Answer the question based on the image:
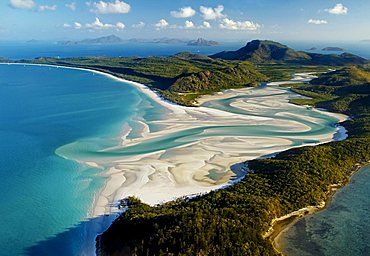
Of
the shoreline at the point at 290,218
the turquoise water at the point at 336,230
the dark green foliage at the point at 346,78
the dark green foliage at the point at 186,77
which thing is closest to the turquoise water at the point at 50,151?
the dark green foliage at the point at 186,77

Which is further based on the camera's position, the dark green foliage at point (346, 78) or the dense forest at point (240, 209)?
the dark green foliage at point (346, 78)

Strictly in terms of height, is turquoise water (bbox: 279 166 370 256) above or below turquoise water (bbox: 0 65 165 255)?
below

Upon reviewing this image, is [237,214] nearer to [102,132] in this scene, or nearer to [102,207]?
[102,207]

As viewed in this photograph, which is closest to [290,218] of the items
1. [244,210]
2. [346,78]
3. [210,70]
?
[244,210]

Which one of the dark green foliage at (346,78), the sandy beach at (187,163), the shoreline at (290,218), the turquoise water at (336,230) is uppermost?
the dark green foliage at (346,78)

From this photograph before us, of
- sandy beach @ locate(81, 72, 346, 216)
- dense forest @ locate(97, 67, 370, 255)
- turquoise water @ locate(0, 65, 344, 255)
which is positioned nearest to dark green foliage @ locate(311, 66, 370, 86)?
turquoise water @ locate(0, 65, 344, 255)

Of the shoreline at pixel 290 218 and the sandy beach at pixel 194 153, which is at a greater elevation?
the sandy beach at pixel 194 153

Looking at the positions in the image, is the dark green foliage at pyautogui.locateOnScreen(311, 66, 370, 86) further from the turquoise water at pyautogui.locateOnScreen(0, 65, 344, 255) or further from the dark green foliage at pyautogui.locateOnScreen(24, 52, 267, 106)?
the dark green foliage at pyautogui.locateOnScreen(24, 52, 267, 106)

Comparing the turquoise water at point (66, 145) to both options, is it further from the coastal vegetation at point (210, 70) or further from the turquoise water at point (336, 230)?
the turquoise water at point (336, 230)
